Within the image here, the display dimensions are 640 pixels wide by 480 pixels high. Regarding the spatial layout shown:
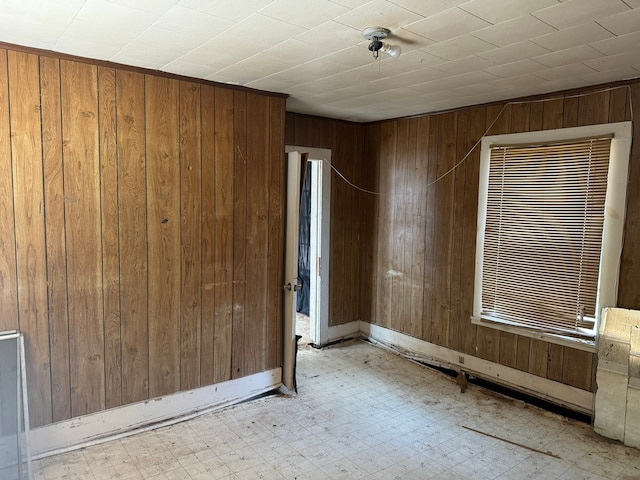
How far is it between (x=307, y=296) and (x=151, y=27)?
171 inches

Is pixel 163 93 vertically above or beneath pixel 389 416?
above

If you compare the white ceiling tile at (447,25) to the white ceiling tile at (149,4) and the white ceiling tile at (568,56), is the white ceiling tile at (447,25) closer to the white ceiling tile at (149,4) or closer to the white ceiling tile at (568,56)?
the white ceiling tile at (568,56)

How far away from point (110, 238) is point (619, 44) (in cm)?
316

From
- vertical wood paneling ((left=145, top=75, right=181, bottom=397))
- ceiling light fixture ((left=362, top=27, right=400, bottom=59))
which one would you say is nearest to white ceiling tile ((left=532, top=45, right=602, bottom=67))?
ceiling light fixture ((left=362, top=27, right=400, bottom=59))

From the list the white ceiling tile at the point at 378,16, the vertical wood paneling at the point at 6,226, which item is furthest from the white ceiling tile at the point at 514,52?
the vertical wood paneling at the point at 6,226

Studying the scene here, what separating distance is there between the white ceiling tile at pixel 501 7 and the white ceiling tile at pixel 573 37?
14.1 inches

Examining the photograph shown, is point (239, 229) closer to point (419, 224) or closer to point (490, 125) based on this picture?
point (419, 224)

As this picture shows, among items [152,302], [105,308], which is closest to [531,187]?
[152,302]

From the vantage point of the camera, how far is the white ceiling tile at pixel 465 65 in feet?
8.55

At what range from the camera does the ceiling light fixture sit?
212 cm

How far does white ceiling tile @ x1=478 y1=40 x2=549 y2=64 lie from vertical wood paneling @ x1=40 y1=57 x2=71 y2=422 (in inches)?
99.1

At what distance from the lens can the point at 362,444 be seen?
293cm

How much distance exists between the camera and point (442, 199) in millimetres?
4223

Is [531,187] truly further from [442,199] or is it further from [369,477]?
[369,477]
